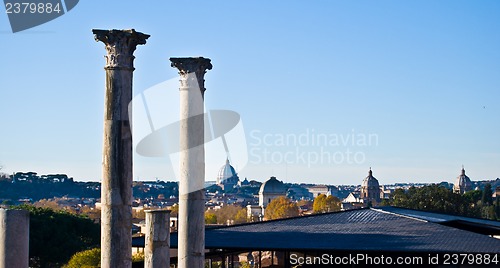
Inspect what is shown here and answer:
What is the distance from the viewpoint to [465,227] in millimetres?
34312

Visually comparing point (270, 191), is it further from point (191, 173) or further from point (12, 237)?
point (12, 237)

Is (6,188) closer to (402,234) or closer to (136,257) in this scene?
(136,257)

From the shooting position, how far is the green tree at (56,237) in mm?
59531

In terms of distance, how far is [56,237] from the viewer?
200 ft

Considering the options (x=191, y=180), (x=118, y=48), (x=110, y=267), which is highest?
(x=118, y=48)

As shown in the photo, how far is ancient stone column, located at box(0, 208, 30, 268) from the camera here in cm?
1842

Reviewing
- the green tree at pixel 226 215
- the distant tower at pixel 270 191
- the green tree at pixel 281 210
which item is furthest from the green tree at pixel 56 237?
the distant tower at pixel 270 191

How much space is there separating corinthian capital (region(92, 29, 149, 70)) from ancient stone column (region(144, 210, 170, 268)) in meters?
4.20

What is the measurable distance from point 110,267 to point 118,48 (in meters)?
4.16

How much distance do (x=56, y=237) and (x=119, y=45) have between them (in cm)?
4270

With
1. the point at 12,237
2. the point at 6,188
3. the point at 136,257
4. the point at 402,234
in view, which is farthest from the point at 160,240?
the point at 6,188

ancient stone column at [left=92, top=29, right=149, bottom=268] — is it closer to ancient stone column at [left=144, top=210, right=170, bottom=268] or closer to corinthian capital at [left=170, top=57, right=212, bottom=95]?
ancient stone column at [left=144, top=210, right=170, bottom=268]

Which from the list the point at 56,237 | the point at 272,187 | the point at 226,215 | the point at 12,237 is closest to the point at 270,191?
the point at 272,187

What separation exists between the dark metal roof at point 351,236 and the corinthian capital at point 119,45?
935cm
